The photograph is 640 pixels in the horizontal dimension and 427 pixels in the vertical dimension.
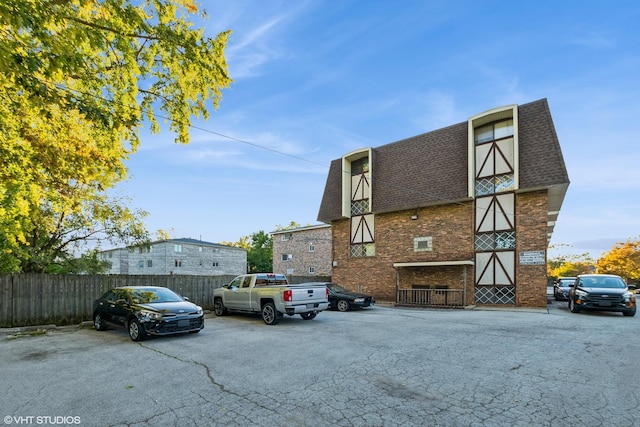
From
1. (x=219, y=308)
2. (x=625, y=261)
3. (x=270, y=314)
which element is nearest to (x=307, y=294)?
(x=270, y=314)

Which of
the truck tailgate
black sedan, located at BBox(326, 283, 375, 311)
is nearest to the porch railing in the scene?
black sedan, located at BBox(326, 283, 375, 311)

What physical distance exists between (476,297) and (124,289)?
51.7ft

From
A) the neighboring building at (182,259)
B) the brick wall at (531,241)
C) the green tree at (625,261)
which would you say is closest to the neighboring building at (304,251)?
the neighboring building at (182,259)

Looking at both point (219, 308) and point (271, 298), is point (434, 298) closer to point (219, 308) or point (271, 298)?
point (271, 298)

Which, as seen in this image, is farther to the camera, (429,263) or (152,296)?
(429,263)

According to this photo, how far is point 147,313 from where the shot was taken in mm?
8500

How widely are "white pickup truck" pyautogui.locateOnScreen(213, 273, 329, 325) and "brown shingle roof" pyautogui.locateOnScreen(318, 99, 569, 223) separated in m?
10.3

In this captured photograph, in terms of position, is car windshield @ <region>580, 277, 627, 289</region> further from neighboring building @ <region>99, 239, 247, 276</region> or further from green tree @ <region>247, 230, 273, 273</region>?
green tree @ <region>247, 230, 273, 273</region>

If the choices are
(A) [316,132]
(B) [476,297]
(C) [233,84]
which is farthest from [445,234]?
(C) [233,84]

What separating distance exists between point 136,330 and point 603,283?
1659 centimetres

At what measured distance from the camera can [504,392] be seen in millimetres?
4605

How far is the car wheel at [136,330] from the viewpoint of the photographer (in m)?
8.38

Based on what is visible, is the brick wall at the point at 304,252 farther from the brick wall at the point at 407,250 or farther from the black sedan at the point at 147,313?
the black sedan at the point at 147,313

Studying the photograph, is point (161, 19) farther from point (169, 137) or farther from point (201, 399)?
point (201, 399)
